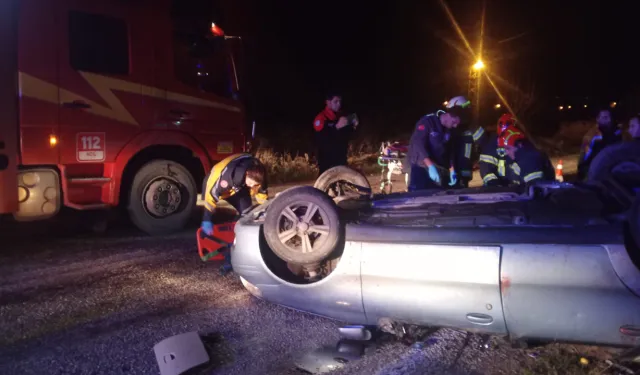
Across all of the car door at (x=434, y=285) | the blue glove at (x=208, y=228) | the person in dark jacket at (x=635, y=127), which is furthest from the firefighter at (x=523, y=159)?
the blue glove at (x=208, y=228)

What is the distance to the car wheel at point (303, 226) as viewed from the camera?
339 centimetres

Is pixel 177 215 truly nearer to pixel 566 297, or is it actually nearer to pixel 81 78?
pixel 81 78

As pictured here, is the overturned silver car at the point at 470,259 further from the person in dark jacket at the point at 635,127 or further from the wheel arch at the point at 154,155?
the wheel arch at the point at 154,155

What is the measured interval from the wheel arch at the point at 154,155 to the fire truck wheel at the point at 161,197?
14cm

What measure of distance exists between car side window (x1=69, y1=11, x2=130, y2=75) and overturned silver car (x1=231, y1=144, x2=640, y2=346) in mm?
3446

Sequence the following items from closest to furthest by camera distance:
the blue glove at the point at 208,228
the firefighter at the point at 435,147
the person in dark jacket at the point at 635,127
→ 1. the blue glove at the point at 208,228
2. the person in dark jacket at the point at 635,127
3. the firefighter at the point at 435,147

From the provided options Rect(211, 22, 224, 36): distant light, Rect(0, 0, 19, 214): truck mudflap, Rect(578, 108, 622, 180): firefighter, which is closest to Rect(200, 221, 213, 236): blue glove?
Rect(0, 0, 19, 214): truck mudflap

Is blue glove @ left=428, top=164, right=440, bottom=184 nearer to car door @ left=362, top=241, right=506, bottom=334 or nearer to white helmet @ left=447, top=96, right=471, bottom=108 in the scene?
white helmet @ left=447, top=96, right=471, bottom=108

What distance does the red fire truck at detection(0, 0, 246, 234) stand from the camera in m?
5.80

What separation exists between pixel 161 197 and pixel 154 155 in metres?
0.54

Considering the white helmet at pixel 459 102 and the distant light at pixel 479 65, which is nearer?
the white helmet at pixel 459 102

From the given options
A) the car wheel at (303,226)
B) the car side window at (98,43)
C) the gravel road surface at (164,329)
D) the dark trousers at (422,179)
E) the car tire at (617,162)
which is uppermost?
the car side window at (98,43)

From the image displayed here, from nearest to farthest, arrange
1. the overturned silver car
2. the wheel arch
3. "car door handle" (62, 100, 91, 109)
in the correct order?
the overturned silver car
"car door handle" (62, 100, 91, 109)
the wheel arch

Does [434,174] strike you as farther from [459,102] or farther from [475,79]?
[475,79]
